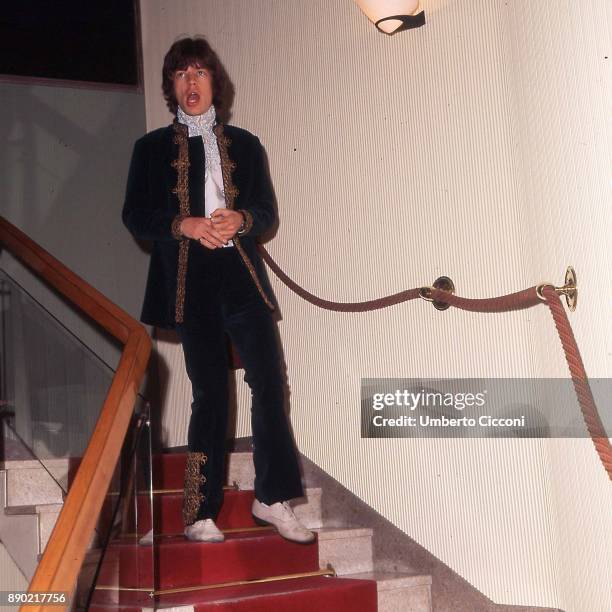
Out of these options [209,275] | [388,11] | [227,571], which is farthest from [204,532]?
[388,11]

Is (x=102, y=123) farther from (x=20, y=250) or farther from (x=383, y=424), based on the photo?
(x=383, y=424)

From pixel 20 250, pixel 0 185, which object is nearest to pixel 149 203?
pixel 20 250

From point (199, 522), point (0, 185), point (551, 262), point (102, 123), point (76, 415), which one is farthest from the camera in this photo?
point (102, 123)

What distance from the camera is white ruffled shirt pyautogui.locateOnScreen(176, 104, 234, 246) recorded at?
114 inches

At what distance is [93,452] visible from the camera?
1.88 metres

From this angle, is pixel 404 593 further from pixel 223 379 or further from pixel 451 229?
pixel 451 229

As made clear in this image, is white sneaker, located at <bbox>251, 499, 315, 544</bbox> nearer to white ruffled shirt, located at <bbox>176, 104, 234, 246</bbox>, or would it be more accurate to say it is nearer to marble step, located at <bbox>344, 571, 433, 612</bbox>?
marble step, located at <bbox>344, 571, 433, 612</bbox>

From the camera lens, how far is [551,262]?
7.58 ft

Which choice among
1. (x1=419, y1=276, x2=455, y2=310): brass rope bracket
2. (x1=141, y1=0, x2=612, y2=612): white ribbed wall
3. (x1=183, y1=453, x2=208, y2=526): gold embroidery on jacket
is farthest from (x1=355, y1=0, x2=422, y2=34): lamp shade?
(x1=183, y1=453, x2=208, y2=526): gold embroidery on jacket

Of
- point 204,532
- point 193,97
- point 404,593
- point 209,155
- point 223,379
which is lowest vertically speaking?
point 404,593

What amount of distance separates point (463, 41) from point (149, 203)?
1.09 metres

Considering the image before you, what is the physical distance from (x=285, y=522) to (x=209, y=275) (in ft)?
2.57

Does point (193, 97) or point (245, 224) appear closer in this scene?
point (245, 224)

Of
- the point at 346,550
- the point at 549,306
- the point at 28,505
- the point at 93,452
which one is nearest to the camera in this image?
the point at 93,452
